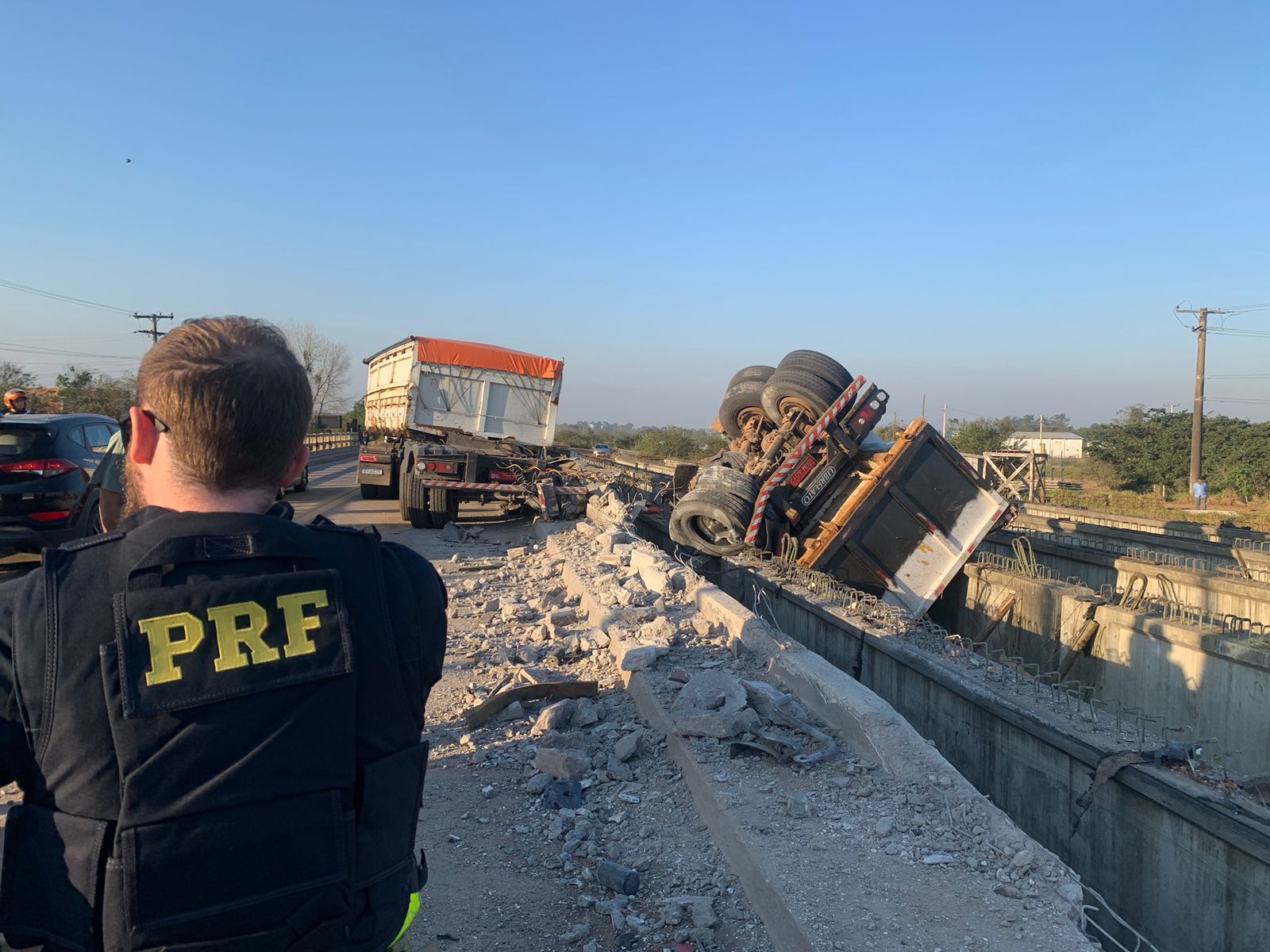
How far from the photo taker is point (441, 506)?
13828 mm

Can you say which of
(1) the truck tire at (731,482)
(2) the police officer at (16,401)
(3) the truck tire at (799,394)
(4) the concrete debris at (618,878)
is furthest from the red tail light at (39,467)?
(3) the truck tire at (799,394)

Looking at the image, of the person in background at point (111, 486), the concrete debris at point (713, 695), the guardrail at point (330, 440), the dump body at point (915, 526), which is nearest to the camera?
the concrete debris at point (713, 695)

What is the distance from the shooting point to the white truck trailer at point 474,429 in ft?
44.8

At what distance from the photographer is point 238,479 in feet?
4.68

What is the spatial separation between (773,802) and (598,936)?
1018mm

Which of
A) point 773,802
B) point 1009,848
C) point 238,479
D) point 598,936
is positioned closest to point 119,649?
point 238,479

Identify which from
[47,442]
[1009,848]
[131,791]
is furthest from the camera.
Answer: [47,442]

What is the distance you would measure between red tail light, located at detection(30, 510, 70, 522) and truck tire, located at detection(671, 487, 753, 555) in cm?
646

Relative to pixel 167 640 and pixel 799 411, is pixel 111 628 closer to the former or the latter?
pixel 167 640

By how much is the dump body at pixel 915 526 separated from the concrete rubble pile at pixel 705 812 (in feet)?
12.7

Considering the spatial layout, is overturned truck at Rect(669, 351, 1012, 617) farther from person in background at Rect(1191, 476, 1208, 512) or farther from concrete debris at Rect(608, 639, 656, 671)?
person in background at Rect(1191, 476, 1208, 512)

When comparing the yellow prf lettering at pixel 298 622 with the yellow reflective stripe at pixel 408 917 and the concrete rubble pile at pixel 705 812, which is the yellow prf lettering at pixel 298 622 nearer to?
the yellow reflective stripe at pixel 408 917

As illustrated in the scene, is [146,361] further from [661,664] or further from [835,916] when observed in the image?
[661,664]

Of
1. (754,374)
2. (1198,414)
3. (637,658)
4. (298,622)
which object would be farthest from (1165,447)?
(298,622)
